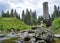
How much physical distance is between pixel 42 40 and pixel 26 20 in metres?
114

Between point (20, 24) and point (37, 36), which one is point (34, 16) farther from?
point (37, 36)

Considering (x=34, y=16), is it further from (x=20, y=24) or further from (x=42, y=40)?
(x=42, y=40)

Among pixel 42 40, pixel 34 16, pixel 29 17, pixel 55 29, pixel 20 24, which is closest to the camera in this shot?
pixel 42 40

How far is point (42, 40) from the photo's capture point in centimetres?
2147

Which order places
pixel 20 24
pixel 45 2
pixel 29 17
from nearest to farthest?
pixel 45 2
pixel 20 24
pixel 29 17

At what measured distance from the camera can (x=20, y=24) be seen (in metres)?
113

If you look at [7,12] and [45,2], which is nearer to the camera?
[45,2]

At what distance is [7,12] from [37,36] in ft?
372

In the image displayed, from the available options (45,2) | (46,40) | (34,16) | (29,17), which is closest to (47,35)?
(46,40)

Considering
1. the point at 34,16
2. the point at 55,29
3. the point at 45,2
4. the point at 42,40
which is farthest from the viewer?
the point at 34,16

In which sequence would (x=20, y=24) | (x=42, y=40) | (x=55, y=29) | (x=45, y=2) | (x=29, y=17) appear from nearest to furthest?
1. (x=42, y=40)
2. (x=55, y=29)
3. (x=45, y=2)
4. (x=20, y=24)
5. (x=29, y=17)

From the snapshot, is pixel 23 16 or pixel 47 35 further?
pixel 23 16

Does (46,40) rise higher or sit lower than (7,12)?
lower

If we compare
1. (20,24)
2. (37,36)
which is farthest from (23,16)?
(37,36)
